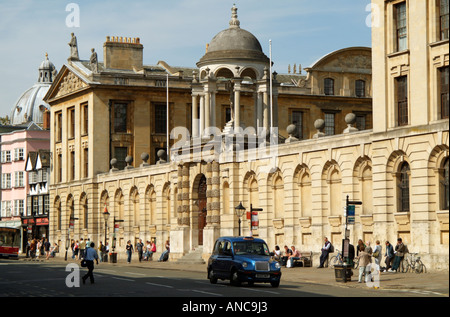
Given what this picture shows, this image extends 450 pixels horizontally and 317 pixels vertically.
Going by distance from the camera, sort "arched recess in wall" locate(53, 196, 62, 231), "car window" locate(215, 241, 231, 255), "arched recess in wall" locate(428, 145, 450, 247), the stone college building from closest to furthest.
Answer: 1. "car window" locate(215, 241, 231, 255)
2. "arched recess in wall" locate(428, 145, 450, 247)
3. the stone college building
4. "arched recess in wall" locate(53, 196, 62, 231)

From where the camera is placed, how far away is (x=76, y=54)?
84125mm

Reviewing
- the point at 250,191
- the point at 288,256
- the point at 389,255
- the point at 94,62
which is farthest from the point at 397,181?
the point at 94,62

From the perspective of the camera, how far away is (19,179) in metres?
106

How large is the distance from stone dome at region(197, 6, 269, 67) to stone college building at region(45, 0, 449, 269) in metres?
0.09

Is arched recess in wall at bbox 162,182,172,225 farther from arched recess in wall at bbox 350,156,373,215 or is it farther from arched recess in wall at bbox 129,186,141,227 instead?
arched recess in wall at bbox 350,156,373,215

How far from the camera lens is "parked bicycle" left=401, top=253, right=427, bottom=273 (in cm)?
4006

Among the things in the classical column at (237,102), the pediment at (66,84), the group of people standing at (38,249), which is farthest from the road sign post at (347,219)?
the pediment at (66,84)

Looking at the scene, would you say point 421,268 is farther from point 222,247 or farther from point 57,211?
point 57,211

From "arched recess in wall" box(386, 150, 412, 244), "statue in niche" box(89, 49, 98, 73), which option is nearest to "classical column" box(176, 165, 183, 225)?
"arched recess in wall" box(386, 150, 412, 244)

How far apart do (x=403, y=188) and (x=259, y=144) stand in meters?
15.4

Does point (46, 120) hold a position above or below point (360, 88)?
above

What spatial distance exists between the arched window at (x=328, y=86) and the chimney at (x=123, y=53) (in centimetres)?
1630
